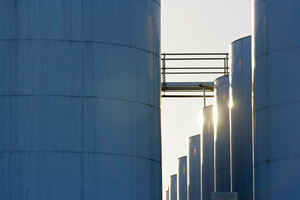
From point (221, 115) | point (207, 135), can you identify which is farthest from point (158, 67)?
point (207, 135)

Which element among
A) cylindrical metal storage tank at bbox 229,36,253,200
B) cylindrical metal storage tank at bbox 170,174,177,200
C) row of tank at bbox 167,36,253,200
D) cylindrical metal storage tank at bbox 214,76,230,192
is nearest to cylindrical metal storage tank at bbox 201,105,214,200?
row of tank at bbox 167,36,253,200

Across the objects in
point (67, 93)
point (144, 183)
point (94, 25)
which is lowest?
point (144, 183)

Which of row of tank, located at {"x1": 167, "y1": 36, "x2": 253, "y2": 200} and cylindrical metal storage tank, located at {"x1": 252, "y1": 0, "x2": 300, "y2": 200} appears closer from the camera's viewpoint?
cylindrical metal storage tank, located at {"x1": 252, "y1": 0, "x2": 300, "y2": 200}

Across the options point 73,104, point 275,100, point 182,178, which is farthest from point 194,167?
point 73,104

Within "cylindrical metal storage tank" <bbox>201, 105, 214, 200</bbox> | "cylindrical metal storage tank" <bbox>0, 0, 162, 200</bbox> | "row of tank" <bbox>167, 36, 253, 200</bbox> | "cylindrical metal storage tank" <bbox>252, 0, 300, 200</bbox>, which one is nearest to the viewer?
"cylindrical metal storage tank" <bbox>0, 0, 162, 200</bbox>

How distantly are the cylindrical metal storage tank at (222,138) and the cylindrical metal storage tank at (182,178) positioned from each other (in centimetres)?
2331

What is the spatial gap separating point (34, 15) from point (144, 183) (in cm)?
623

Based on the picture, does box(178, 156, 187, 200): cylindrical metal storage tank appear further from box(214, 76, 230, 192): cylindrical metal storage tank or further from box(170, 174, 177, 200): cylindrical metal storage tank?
box(214, 76, 230, 192): cylindrical metal storage tank

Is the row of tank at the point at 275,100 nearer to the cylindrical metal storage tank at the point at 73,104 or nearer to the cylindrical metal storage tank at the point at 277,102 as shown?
the cylindrical metal storage tank at the point at 277,102

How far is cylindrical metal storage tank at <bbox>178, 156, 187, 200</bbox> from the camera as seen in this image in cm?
7725

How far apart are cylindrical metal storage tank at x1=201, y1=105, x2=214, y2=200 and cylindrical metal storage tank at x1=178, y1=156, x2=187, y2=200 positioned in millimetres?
17684

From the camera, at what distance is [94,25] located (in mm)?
33219

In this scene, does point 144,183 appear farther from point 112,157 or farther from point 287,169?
point 287,169

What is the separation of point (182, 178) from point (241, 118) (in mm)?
30848
